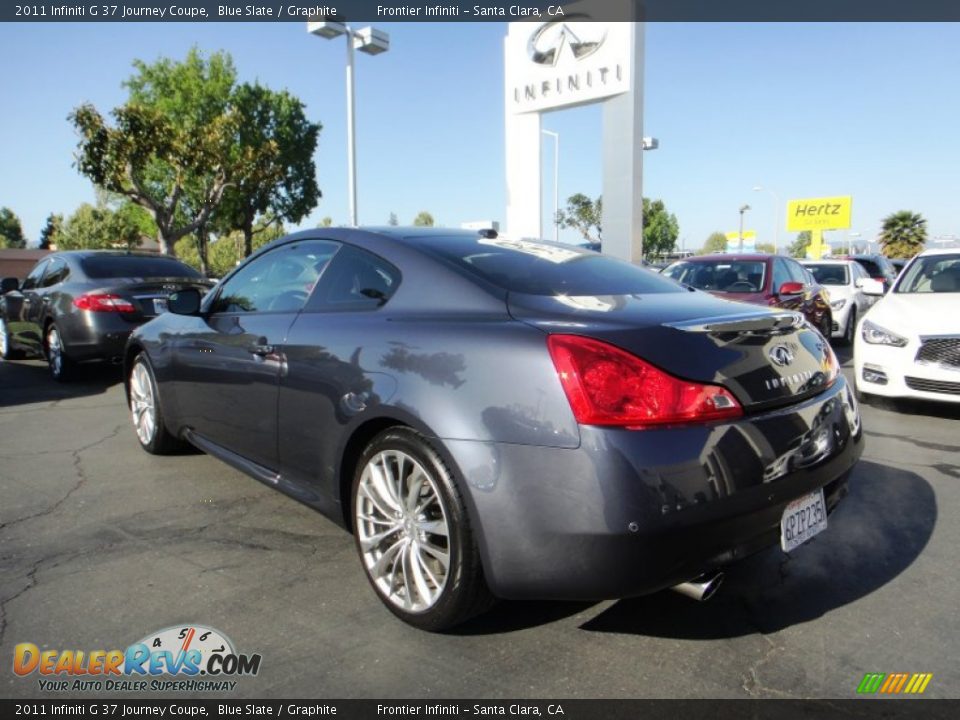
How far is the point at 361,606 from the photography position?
2.71 meters

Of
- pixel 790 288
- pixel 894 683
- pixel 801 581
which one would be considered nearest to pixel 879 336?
pixel 790 288

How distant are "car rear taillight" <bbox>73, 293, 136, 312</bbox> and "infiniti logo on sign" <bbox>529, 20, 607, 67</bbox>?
10.4 m

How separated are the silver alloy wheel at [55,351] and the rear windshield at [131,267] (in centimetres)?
77

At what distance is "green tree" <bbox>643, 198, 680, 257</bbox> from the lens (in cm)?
6069

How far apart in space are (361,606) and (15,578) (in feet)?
4.99

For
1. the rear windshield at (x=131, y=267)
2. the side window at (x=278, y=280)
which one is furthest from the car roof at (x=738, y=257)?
the side window at (x=278, y=280)

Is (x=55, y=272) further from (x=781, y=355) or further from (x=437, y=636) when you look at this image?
(x=781, y=355)

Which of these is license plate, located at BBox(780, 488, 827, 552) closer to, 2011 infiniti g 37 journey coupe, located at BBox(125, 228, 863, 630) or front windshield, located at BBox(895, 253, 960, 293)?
2011 infiniti g 37 journey coupe, located at BBox(125, 228, 863, 630)

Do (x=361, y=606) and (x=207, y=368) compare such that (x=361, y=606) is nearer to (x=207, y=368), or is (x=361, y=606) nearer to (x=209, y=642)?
(x=209, y=642)

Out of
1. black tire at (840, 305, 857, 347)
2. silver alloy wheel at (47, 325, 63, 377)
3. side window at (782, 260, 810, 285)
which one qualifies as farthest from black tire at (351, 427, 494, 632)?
black tire at (840, 305, 857, 347)

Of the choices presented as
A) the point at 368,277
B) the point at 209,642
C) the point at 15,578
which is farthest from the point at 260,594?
the point at 368,277

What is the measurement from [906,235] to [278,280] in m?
54.1

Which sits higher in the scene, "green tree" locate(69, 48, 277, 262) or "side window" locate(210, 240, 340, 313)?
"green tree" locate(69, 48, 277, 262)

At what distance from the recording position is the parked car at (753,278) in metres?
8.30
